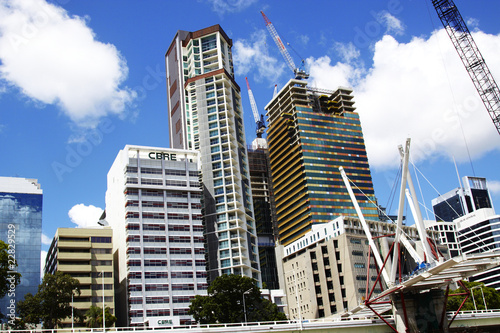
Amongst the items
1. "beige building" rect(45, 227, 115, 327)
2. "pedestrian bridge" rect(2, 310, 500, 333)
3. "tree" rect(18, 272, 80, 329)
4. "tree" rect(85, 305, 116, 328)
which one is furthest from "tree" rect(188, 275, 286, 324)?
"beige building" rect(45, 227, 115, 327)

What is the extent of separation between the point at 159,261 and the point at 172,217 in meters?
16.2

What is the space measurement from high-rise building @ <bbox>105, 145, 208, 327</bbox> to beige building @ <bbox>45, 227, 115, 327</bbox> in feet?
18.2

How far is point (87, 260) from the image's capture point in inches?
6304

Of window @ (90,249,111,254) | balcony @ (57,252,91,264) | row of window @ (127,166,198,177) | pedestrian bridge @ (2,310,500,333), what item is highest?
row of window @ (127,166,198,177)

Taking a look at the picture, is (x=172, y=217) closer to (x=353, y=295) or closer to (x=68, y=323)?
(x=68, y=323)

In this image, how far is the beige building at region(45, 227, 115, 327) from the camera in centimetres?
15450

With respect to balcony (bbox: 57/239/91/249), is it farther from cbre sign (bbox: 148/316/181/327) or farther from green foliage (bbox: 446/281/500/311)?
green foliage (bbox: 446/281/500/311)

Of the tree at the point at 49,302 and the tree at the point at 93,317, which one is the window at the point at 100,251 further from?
the tree at the point at 49,302

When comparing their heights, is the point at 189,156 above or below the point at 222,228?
above

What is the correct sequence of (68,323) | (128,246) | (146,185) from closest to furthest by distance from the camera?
(68,323)
(128,246)
(146,185)

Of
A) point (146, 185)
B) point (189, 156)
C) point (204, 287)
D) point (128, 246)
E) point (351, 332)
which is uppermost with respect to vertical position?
point (189, 156)

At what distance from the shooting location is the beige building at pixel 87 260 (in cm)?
15450

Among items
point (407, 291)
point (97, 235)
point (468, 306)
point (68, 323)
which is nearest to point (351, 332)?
point (407, 291)

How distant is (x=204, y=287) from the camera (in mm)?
166125
